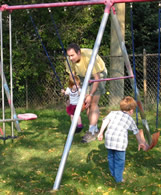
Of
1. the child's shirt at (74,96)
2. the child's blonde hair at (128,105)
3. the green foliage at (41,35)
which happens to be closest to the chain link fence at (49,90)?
the green foliage at (41,35)

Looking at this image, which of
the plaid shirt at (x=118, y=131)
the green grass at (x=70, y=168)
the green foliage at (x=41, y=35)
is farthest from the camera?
the green foliage at (x=41, y=35)

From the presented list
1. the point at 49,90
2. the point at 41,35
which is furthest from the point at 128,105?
the point at 41,35

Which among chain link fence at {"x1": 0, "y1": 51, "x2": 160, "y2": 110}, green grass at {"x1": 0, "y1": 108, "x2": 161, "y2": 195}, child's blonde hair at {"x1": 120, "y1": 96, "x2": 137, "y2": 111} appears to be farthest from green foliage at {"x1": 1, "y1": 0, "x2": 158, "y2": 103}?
child's blonde hair at {"x1": 120, "y1": 96, "x2": 137, "y2": 111}

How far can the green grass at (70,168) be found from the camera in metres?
3.97

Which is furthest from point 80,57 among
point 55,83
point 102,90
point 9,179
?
point 55,83

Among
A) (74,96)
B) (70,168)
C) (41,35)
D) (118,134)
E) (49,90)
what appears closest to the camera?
(118,134)

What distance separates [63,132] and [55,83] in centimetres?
409

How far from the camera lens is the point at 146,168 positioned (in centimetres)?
465

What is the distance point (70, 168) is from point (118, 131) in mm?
870

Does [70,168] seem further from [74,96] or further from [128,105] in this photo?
[74,96]

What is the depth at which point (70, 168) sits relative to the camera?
467 cm

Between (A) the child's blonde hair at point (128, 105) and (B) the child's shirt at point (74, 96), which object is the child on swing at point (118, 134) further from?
(B) the child's shirt at point (74, 96)

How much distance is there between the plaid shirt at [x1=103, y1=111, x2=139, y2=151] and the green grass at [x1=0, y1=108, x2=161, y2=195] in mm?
403

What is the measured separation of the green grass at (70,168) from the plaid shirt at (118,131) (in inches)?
15.9
